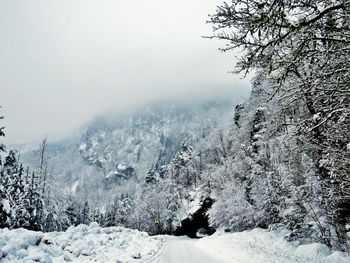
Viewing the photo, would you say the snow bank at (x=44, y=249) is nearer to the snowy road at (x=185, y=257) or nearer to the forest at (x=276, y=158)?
the snowy road at (x=185, y=257)

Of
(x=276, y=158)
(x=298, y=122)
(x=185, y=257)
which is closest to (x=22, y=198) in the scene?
(x=185, y=257)

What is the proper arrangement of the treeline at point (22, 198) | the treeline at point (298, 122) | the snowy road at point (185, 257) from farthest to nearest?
the treeline at point (22, 198)
the snowy road at point (185, 257)
the treeline at point (298, 122)

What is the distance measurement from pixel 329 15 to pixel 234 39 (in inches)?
61.4

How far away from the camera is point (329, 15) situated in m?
5.24

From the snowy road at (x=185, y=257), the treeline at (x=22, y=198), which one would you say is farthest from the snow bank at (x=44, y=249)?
the treeline at (x=22, y=198)

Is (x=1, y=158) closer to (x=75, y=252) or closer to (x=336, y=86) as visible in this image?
(x=75, y=252)

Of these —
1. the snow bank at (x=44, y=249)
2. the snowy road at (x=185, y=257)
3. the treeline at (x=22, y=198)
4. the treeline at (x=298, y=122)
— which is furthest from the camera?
the treeline at (x=22, y=198)

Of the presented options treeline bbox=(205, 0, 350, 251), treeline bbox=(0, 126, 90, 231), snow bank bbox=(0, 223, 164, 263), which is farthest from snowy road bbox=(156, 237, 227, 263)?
treeline bbox=(0, 126, 90, 231)

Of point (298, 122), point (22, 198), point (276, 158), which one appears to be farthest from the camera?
point (22, 198)

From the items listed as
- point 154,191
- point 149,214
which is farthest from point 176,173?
point 149,214

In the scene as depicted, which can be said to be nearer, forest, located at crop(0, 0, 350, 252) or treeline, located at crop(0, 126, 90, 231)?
forest, located at crop(0, 0, 350, 252)

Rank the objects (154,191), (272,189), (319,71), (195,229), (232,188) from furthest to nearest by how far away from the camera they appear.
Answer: (154,191)
(195,229)
(232,188)
(272,189)
(319,71)

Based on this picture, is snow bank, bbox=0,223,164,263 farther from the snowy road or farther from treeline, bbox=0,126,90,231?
treeline, bbox=0,126,90,231

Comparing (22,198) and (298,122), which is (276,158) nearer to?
(298,122)
